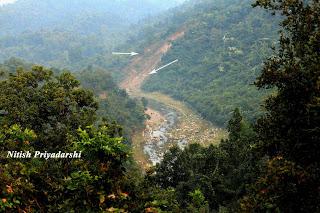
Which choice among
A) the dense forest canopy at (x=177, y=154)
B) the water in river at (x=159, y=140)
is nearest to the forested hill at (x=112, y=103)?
the water in river at (x=159, y=140)

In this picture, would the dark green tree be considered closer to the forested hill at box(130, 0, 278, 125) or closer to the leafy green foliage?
the leafy green foliage

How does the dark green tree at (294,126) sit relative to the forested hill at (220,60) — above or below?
above

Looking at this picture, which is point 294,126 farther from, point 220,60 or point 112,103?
point 220,60

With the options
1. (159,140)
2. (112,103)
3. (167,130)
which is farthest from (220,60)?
(159,140)

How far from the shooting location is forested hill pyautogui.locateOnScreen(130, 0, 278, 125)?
192 feet

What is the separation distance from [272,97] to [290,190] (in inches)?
129

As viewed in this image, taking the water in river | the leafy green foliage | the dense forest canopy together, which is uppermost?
the dense forest canopy

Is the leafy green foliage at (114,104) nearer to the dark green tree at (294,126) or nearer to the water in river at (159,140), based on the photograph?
the water in river at (159,140)

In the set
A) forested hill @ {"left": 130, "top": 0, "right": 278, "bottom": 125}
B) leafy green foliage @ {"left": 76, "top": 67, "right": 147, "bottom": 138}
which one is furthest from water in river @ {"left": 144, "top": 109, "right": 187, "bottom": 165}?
forested hill @ {"left": 130, "top": 0, "right": 278, "bottom": 125}

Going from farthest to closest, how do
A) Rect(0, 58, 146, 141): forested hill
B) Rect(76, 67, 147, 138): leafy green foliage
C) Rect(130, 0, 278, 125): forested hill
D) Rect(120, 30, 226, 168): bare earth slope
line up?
Rect(130, 0, 278, 125): forested hill < Rect(76, 67, 147, 138): leafy green foliage < Rect(0, 58, 146, 141): forested hill < Rect(120, 30, 226, 168): bare earth slope

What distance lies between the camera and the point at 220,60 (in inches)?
2901

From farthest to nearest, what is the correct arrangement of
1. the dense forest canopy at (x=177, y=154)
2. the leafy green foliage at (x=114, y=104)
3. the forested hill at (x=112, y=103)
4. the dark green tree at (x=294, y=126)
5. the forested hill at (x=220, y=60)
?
the forested hill at (x=220, y=60)
the leafy green foliage at (x=114, y=104)
the forested hill at (x=112, y=103)
the dense forest canopy at (x=177, y=154)
the dark green tree at (x=294, y=126)

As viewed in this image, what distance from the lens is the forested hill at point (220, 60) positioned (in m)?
58.5

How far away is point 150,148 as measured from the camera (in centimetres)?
4725
